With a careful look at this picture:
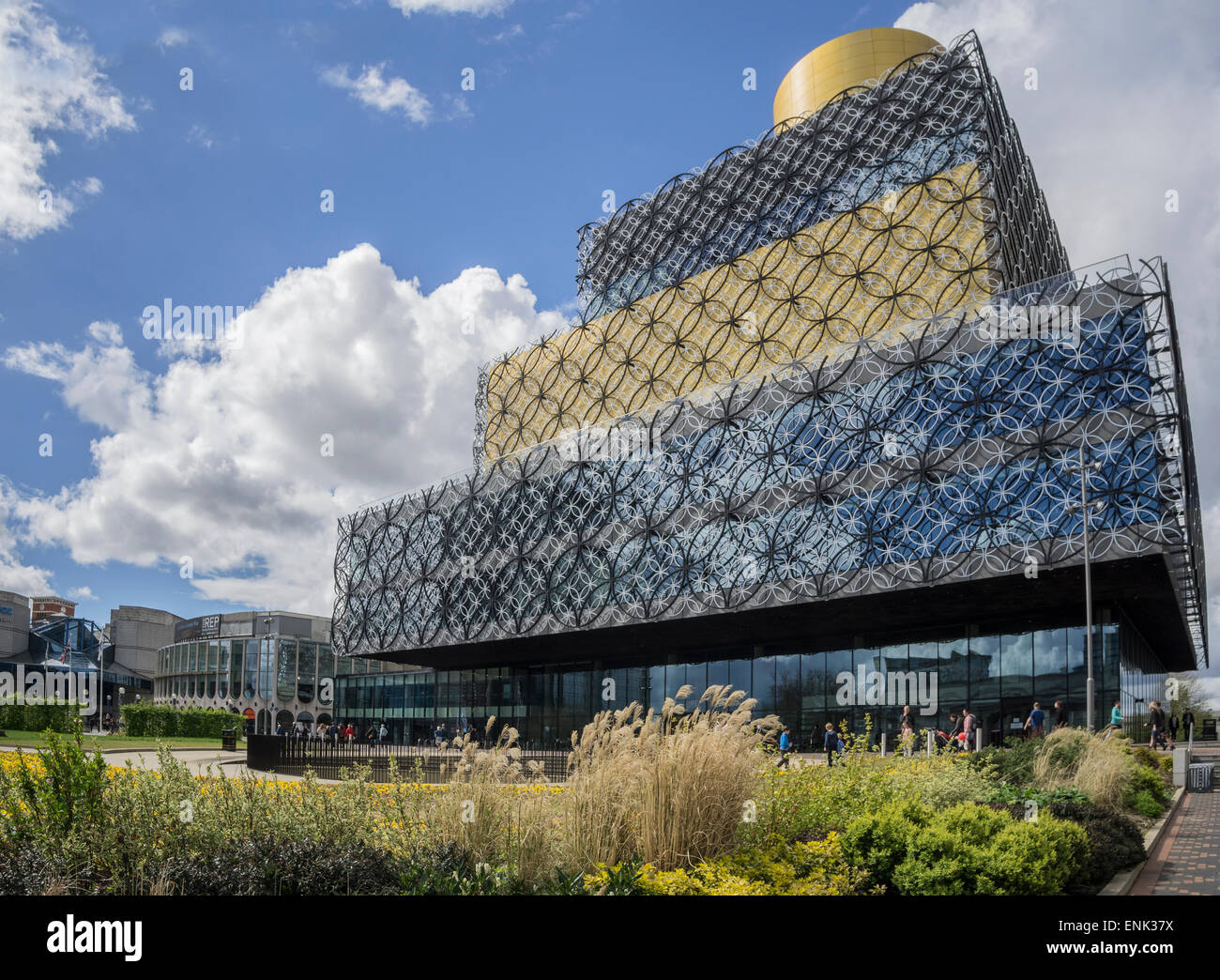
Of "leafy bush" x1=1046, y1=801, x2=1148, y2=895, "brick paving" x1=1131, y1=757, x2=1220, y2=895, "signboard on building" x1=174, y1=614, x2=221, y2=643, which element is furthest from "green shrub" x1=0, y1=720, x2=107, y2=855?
"signboard on building" x1=174, y1=614, x2=221, y2=643

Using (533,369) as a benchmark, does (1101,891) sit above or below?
below

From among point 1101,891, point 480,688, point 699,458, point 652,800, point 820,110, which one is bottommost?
point 480,688

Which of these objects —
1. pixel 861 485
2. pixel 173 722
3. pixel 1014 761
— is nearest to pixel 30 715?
pixel 173 722

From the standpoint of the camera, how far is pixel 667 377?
4572 centimetres

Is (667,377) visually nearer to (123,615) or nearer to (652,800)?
(652,800)

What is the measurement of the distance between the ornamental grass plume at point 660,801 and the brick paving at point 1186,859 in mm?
4808

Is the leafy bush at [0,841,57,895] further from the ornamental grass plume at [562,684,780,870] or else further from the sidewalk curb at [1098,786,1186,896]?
the sidewalk curb at [1098,786,1186,896]

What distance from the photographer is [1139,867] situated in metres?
10.7

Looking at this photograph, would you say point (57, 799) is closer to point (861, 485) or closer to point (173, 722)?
point (861, 485)

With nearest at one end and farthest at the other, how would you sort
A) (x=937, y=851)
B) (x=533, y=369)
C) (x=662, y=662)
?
(x=937, y=851) < (x=662, y=662) < (x=533, y=369)

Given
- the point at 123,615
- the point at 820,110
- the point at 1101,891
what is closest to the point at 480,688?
the point at 820,110

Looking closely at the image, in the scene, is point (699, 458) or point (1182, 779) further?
point (699, 458)
